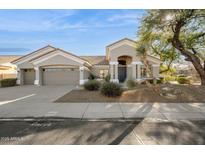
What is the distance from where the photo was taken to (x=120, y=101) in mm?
12867

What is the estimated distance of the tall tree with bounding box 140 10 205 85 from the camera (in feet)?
50.0

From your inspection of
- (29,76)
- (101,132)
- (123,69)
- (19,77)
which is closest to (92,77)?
(123,69)

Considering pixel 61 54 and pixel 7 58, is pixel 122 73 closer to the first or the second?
pixel 61 54

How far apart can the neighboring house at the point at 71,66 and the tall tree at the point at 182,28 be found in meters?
8.74

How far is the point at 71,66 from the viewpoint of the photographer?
28.1 metres

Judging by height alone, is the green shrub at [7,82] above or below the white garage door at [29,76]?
below

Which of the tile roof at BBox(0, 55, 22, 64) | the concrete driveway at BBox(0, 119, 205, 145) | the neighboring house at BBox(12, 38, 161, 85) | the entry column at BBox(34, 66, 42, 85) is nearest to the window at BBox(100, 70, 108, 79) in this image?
the neighboring house at BBox(12, 38, 161, 85)

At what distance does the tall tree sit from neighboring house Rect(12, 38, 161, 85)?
874 centimetres

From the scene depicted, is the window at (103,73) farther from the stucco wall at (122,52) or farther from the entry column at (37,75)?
the entry column at (37,75)

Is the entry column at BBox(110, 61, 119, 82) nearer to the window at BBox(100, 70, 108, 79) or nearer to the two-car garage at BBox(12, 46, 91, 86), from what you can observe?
the window at BBox(100, 70, 108, 79)

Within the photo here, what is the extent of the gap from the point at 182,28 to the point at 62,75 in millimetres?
15868

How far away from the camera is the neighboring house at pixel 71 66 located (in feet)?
90.2

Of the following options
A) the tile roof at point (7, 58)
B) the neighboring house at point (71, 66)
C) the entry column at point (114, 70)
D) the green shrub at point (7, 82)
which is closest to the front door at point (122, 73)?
the neighboring house at point (71, 66)
